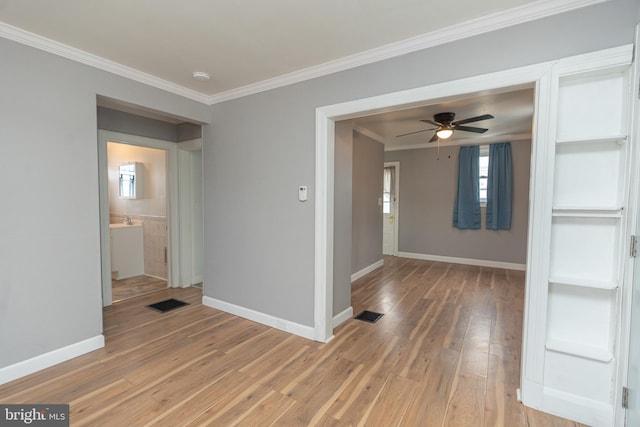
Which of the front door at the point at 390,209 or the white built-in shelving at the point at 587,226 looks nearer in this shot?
the white built-in shelving at the point at 587,226

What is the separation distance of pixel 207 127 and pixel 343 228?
2096 millimetres

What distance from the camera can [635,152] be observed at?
1637mm

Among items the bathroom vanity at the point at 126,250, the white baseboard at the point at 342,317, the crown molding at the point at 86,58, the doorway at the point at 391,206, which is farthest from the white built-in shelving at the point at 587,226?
the bathroom vanity at the point at 126,250

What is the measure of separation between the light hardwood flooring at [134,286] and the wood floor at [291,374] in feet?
1.92

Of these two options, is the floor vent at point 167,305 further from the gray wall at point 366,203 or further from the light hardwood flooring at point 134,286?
the gray wall at point 366,203

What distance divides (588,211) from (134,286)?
549 centimetres

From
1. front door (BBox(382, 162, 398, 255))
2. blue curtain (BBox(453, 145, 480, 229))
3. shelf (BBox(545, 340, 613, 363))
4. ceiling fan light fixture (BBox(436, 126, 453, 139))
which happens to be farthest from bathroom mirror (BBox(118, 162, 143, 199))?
blue curtain (BBox(453, 145, 480, 229))

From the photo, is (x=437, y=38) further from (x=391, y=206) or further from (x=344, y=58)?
(x=391, y=206)

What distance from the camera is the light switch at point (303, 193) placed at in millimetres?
2927

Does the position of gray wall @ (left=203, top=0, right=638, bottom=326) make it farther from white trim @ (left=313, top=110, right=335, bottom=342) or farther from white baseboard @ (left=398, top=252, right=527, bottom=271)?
white baseboard @ (left=398, top=252, right=527, bottom=271)

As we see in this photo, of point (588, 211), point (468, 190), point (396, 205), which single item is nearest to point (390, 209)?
point (396, 205)

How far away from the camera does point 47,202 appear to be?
7.91 ft

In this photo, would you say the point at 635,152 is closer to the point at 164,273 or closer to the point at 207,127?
the point at 207,127

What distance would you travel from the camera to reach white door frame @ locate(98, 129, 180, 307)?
3.73m
